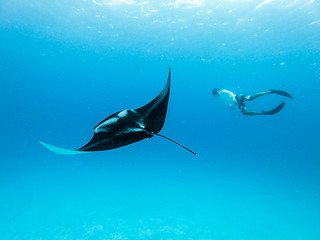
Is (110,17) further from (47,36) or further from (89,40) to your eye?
(47,36)

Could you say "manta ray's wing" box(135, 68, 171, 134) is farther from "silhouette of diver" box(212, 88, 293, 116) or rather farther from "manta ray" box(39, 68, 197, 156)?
"silhouette of diver" box(212, 88, 293, 116)

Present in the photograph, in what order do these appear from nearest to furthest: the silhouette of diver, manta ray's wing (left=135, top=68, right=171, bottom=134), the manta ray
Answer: the manta ray < manta ray's wing (left=135, top=68, right=171, bottom=134) < the silhouette of diver

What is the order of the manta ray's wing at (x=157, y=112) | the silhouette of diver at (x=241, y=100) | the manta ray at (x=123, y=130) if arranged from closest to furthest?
the manta ray at (x=123, y=130) < the manta ray's wing at (x=157, y=112) < the silhouette of diver at (x=241, y=100)

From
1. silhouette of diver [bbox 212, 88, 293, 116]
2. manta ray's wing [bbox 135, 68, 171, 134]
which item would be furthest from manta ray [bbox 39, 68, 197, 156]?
silhouette of diver [bbox 212, 88, 293, 116]

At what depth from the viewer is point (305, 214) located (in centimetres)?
1266

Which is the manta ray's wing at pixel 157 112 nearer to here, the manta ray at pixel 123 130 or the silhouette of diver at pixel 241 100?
the manta ray at pixel 123 130

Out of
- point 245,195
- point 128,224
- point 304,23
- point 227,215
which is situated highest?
point 304,23

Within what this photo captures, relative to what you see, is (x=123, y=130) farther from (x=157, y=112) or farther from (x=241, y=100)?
(x=241, y=100)

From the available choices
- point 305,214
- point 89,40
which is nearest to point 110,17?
point 89,40

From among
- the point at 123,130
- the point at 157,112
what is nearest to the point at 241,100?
the point at 157,112

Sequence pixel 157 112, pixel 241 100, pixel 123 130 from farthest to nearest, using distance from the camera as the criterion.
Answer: pixel 241 100, pixel 157 112, pixel 123 130

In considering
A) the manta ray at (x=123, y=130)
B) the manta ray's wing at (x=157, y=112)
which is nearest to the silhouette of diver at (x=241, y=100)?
the manta ray's wing at (x=157, y=112)

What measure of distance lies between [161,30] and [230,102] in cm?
1517

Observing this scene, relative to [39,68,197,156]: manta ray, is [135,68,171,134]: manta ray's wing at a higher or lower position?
higher
